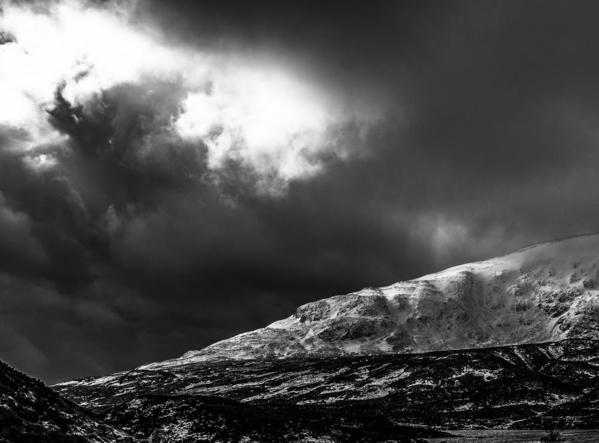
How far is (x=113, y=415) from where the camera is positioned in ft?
411

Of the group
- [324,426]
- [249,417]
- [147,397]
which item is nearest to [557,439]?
[324,426]

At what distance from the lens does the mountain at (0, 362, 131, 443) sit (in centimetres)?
5016

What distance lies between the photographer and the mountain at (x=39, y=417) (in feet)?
165

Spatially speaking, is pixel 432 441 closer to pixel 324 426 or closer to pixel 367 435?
pixel 367 435

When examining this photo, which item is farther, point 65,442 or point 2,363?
point 2,363

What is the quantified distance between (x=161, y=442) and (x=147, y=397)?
27727 mm

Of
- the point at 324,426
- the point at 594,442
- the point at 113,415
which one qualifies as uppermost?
the point at 113,415

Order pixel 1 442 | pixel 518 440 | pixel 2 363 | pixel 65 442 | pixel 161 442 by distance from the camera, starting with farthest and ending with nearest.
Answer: pixel 518 440 → pixel 161 442 → pixel 2 363 → pixel 65 442 → pixel 1 442

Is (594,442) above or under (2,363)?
under

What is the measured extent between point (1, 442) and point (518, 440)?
11711 centimetres

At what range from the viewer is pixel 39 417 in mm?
54719

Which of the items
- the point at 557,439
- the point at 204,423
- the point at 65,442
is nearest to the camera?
the point at 65,442

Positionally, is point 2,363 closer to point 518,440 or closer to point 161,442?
point 161,442

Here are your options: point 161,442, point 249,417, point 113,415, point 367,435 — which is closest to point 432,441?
point 367,435
